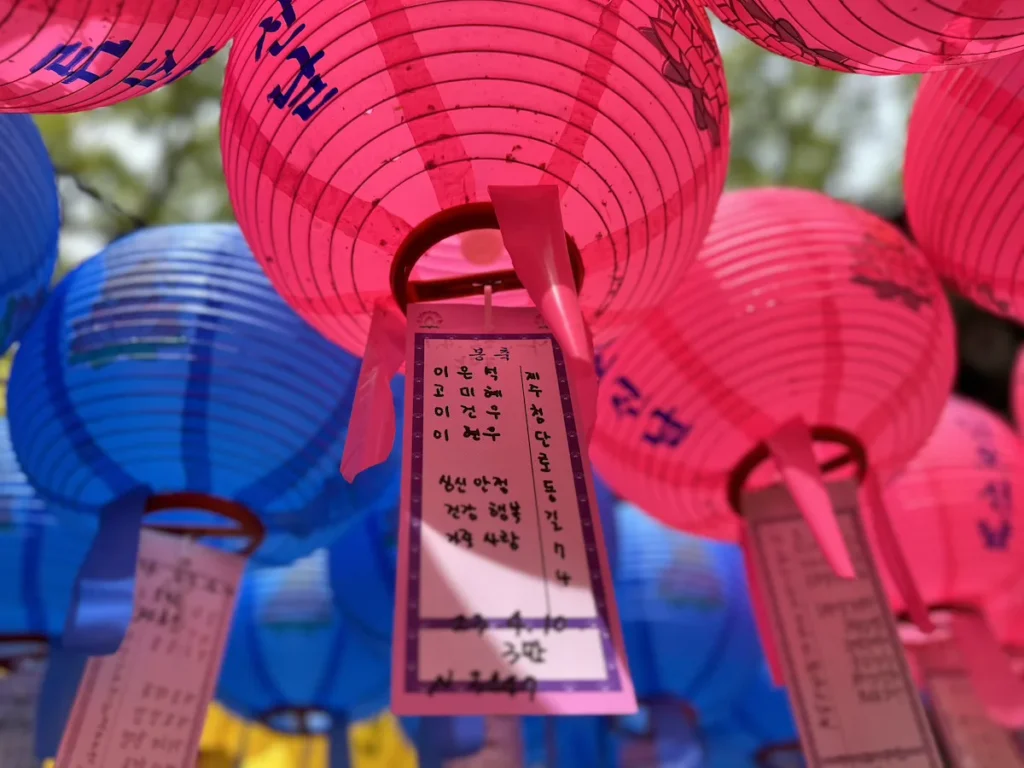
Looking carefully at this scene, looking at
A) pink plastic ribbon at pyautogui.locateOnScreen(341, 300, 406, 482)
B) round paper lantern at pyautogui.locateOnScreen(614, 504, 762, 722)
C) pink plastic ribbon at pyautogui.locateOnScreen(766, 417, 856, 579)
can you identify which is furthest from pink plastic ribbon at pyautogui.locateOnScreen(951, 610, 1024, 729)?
pink plastic ribbon at pyautogui.locateOnScreen(341, 300, 406, 482)

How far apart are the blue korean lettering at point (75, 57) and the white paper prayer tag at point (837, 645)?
112 cm

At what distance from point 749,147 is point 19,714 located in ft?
17.0

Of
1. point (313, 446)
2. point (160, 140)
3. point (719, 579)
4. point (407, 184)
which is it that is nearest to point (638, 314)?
point (407, 184)

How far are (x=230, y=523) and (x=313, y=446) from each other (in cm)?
23

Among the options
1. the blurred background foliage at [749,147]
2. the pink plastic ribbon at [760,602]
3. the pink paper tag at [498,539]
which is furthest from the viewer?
the blurred background foliage at [749,147]

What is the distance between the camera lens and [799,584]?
1383 mm

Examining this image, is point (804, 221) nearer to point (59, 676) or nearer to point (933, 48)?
point (933, 48)

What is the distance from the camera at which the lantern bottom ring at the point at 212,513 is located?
1.29m

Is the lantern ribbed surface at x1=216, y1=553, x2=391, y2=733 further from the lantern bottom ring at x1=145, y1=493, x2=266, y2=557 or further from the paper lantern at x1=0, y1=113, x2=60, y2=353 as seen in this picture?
the paper lantern at x1=0, y1=113, x2=60, y2=353

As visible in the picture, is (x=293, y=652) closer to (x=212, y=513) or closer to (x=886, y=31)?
(x=212, y=513)

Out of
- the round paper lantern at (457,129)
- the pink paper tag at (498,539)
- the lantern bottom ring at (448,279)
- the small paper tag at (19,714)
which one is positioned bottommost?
the pink paper tag at (498,539)

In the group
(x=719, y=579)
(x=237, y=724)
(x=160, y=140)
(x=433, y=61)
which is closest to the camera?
(x=433, y=61)

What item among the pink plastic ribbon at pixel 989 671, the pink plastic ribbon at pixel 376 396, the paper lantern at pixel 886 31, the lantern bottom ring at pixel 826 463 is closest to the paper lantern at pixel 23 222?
the pink plastic ribbon at pixel 376 396

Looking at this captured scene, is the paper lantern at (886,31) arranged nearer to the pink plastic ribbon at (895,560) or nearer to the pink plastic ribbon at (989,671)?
the pink plastic ribbon at (895,560)
